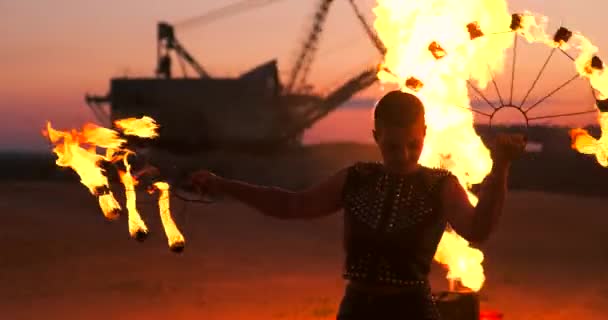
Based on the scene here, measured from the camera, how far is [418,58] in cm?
772

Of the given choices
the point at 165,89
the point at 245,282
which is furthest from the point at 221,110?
the point at 245,282

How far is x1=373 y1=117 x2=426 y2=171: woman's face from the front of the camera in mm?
3174

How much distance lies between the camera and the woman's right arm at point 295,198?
136 inches

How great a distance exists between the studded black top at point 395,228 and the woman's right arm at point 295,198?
0.40 feet

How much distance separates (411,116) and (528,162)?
49.5 m

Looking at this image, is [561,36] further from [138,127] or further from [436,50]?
[138,127]

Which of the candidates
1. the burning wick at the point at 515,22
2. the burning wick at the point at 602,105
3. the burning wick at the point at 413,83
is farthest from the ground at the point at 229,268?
the burning wick at the point at 602,105

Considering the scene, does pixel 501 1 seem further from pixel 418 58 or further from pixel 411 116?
pixel 411 116

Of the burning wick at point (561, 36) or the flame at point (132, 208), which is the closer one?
the flame at point (132, 208)

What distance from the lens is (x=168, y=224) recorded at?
4387 mm

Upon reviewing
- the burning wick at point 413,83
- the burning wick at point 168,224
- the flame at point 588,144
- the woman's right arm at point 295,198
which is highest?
the burning wick at point 413,83

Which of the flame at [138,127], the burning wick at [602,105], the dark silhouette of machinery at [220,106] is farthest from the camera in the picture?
the dark silhouette of machinery at [220,106]

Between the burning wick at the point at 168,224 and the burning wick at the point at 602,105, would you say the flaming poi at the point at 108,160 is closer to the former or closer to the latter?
the burning wick at the point at 168,224

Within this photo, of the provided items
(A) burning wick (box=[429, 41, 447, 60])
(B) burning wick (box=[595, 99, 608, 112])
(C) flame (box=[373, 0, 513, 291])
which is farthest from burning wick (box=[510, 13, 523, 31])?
(C) flame (box=[373, 0, 513, 291])
